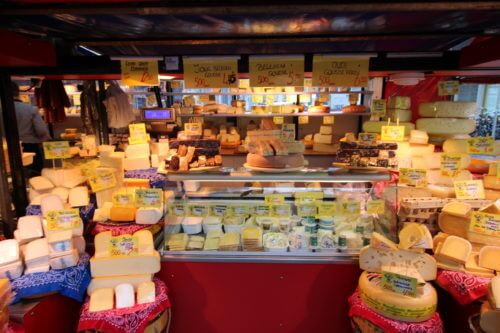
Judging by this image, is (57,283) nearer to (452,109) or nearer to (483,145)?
(483,145)

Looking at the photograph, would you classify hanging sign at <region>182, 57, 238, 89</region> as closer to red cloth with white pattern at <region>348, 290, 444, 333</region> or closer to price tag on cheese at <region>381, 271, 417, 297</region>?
price tag on cheese at <region>381, 271, 417, 297</region>

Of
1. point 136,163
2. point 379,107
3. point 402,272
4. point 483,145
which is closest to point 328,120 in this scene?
point 379,107

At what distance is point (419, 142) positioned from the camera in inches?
127

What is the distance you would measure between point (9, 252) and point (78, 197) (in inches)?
29.9

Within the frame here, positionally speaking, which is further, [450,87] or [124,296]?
[450,87]

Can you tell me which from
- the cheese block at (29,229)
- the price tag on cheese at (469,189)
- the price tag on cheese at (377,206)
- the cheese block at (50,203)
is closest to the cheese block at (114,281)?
the cheese block at (29,229)

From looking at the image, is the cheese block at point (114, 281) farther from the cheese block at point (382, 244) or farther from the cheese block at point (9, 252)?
the cheese block at point (382, 244)

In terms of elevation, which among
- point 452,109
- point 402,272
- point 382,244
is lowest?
point 402,272

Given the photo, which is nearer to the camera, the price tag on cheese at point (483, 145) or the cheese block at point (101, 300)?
the cheese block at point (101, 300)

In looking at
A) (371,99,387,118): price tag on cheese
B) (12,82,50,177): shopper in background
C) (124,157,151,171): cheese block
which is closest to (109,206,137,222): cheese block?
(124,157,151,171): cheese block

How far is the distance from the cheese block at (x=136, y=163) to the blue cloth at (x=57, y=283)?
1.79m

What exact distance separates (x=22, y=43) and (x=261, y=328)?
2.63m

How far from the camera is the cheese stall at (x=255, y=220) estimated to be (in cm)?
205

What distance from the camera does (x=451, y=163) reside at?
280 centimetres
